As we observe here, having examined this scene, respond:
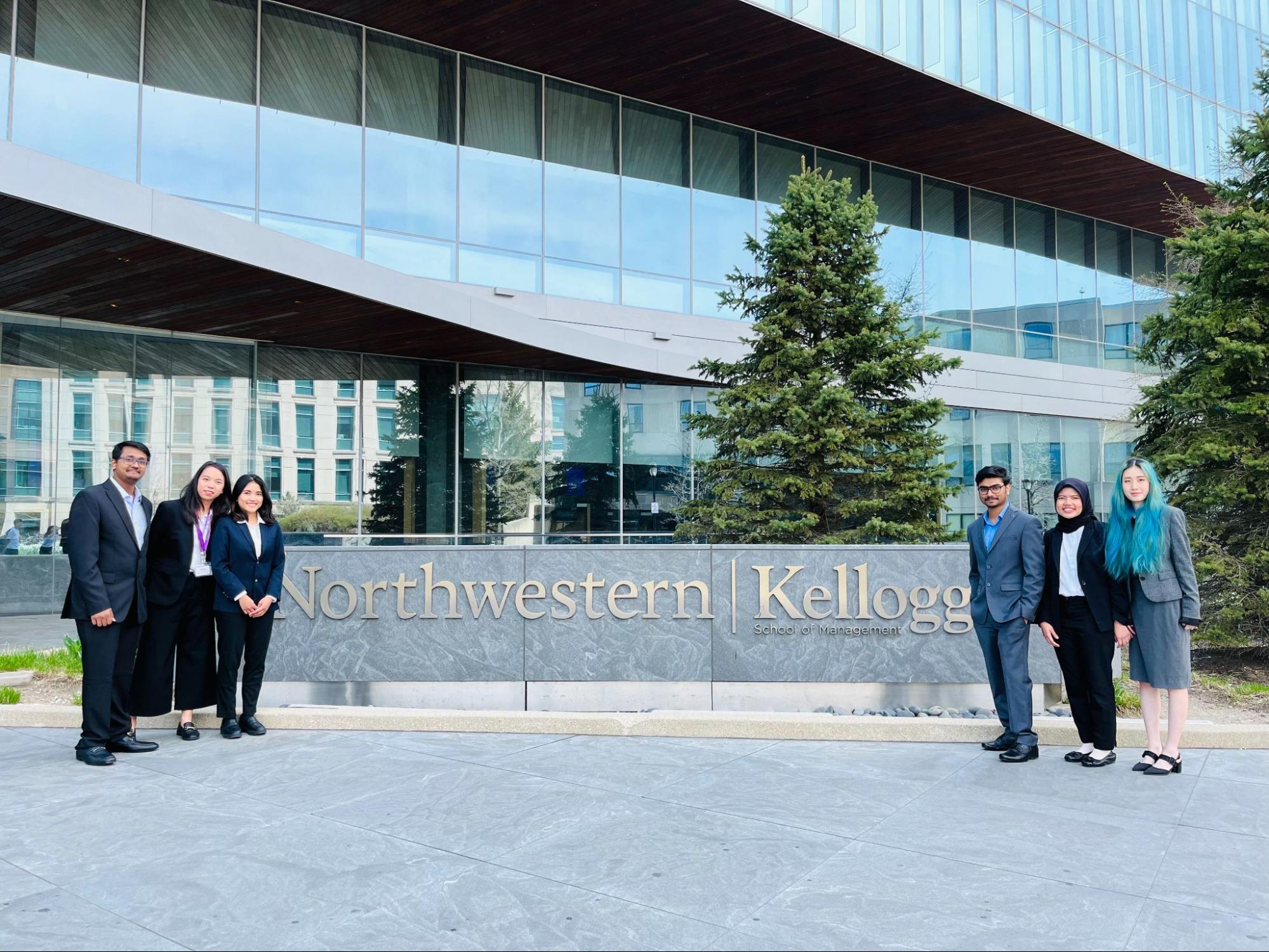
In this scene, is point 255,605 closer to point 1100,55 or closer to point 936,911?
point 936,911

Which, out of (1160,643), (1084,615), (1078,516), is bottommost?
(1160,643)

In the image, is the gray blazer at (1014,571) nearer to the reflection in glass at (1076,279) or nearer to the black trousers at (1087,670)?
the black trousers at (1087,670)

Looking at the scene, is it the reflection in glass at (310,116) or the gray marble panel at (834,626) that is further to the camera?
the reflection in glass at (310,116)

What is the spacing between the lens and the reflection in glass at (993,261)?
25.3m

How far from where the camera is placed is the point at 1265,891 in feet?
14.0

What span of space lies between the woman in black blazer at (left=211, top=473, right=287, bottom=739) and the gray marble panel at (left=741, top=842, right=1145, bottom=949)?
A: 14.4 ft

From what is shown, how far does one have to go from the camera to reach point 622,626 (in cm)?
877

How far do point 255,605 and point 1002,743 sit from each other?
5.08m

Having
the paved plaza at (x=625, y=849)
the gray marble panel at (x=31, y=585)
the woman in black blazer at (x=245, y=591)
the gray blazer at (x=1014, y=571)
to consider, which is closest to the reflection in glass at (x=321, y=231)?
the gray marble panel at (x=31, y=585)

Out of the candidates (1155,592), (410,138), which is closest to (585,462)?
(410,138)

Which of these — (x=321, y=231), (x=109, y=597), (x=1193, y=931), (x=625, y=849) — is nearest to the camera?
(x=1193, y=931)

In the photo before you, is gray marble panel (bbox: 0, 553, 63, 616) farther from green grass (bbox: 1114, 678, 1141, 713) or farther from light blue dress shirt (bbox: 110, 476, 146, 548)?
green grass (bbox: 1114, 678, 1141, 713)

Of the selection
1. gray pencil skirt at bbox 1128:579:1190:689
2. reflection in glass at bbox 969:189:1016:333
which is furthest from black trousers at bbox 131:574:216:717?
reflection in glass at bbox 969:189:1016:333

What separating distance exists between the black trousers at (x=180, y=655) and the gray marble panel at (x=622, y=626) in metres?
2.58
